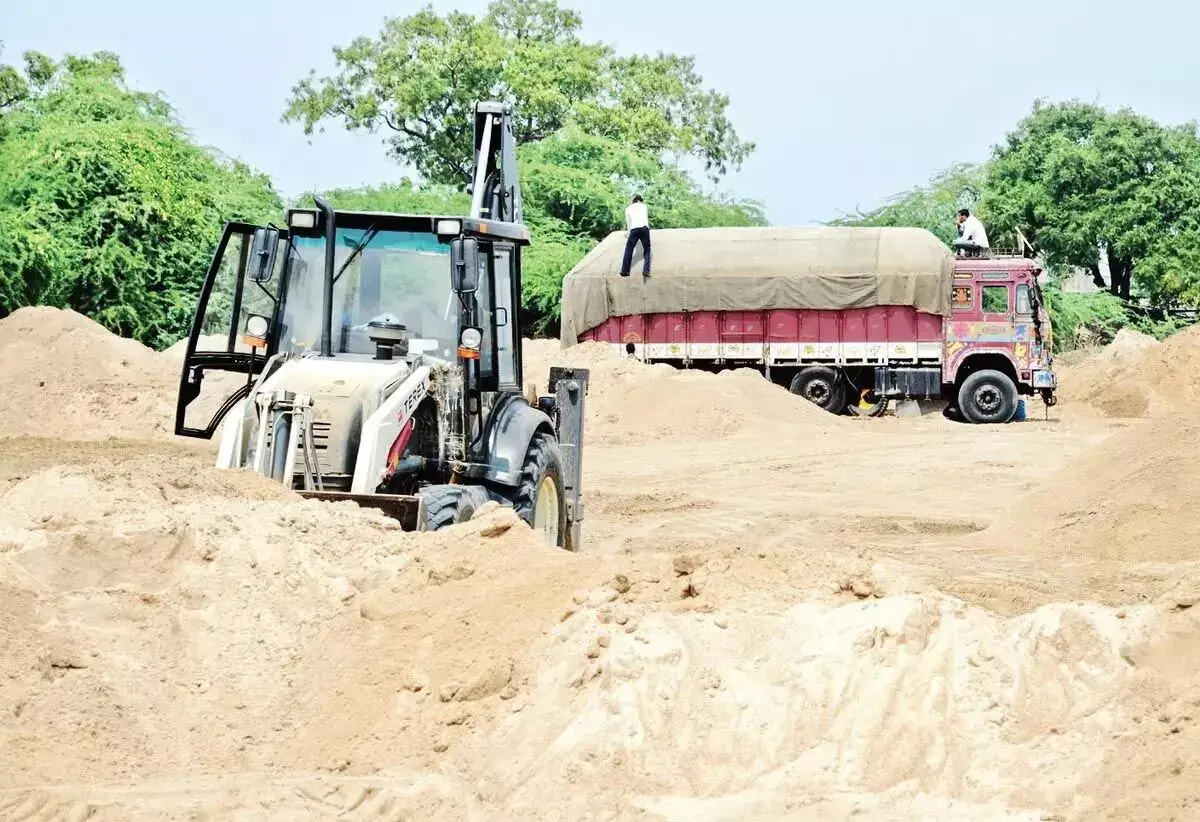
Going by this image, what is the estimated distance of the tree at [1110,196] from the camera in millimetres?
40125

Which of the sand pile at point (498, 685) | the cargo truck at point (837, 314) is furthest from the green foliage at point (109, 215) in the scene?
the sand pile at point (498, 685)

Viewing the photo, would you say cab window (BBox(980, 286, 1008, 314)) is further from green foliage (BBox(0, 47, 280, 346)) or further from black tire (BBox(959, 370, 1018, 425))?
green foliage (BBox(0, 47, 280, 346))

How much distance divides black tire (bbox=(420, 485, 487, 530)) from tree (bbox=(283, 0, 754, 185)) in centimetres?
3451

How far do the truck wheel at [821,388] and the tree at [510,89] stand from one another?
16981mm

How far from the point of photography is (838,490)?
18.7 metres

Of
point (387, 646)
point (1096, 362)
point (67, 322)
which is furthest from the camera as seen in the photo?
point (1096, 362)

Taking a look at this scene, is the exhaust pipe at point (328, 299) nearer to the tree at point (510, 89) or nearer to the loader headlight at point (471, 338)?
the loader headlight at point (471, 338)

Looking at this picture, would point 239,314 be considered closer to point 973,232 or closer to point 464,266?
point 464,266

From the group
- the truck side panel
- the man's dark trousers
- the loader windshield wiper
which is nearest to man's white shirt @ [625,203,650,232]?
the man's dark trousers

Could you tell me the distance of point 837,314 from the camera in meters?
27.6

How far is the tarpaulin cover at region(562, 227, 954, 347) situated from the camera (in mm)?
26906

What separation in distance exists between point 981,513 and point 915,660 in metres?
10.3

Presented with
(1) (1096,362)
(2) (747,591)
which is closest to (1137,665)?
(2) (747,591)

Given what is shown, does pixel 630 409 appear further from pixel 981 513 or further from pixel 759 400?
pixel 981 513
